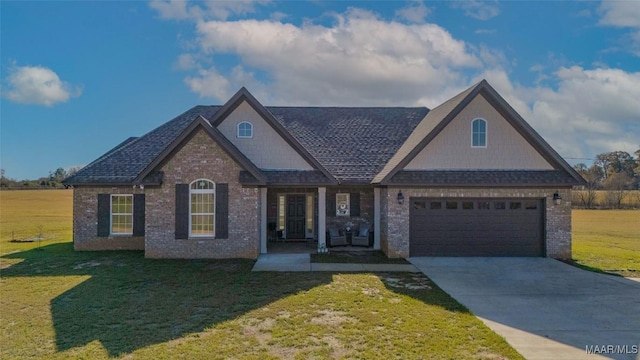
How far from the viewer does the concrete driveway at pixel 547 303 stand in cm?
681

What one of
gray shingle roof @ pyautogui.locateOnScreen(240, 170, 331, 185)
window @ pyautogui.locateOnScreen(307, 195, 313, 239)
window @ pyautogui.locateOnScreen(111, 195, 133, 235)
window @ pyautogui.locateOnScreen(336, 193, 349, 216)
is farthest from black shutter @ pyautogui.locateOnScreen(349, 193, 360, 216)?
window @ pyautogui.locateOnScreen(111, 195, 133, 235)

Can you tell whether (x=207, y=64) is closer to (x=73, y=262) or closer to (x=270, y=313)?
(x=73, y=262)

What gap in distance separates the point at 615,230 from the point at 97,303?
3106cm

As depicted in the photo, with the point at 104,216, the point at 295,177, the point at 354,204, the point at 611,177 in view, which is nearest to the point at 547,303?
the point at 295,177

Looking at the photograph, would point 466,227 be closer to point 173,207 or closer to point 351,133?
point 351,133

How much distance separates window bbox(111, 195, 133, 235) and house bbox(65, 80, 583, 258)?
0.15ft

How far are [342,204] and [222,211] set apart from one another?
5.98 m

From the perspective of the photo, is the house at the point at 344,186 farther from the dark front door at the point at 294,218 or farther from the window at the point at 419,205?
the dark front door at the point at 294,218

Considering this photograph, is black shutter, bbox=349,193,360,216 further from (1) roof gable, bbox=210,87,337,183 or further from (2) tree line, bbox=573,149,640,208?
(2) tree line, bbox=573,149,640,208

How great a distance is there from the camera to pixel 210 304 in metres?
8.88

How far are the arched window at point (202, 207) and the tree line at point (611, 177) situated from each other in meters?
31.0

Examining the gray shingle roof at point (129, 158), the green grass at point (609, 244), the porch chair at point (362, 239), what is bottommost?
the green grass at point (609, 244)

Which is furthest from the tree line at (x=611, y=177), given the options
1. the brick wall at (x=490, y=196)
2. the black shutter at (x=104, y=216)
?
the black shutter at (x=104, y=216)

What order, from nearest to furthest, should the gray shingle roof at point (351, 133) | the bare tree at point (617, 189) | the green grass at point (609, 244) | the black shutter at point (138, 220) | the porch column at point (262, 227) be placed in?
the green grass at point (609, 244) → the porch column at point (262, 227) → the black shutter at point (138, 220) → the gray shingle roof at point (351, 133) → the bare tree at point (617, 189)
